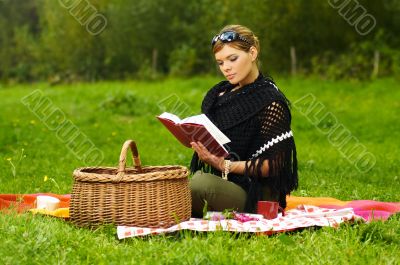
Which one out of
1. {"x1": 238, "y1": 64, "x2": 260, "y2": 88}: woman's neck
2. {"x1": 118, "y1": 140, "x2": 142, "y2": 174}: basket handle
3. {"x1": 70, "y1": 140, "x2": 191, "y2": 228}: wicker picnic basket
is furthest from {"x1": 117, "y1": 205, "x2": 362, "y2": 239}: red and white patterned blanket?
{"x1": 238, "y1": 64, "x2": 260, "y2": 88}: woman's neck

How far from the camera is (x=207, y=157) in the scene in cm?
504

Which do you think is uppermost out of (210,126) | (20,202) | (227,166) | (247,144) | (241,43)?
(241,43)

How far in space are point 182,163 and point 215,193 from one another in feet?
11.9

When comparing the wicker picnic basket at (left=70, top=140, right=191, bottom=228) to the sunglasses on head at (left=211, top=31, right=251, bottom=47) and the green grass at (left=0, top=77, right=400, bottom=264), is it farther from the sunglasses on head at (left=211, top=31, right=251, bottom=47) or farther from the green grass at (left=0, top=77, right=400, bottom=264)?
the sunglasses on head at (left=211, top=31, right=251, bottom=47)

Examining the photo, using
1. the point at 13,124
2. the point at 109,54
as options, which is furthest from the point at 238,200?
the point at 109,54

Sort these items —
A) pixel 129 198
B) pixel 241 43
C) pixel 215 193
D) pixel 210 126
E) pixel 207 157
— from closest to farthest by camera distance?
pixel 129 198
pixel 210 126
pixel 207 157
pixel 215 193
pixel 241 43

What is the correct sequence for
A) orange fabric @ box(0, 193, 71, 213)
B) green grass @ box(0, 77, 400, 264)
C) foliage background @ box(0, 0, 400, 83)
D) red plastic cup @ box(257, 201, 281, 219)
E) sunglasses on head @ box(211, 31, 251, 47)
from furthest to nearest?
foliage background @ box(0, 0, 400, 83), orange fabric @ box(0, 193, 71, 213), sunglasses on head @ box(211, 31, 251, 47), red plastic cup @ box(257, 201, 281, 219), green grass @ box(0, 77, 400, 264)

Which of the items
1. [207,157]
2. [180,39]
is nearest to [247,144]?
[207,157]

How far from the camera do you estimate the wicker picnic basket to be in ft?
15.4

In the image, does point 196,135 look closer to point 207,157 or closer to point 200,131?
point 200,131

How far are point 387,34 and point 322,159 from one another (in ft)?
46.0

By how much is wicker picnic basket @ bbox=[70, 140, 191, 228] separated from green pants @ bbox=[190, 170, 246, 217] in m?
0.36

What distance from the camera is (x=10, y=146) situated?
9.95 meters

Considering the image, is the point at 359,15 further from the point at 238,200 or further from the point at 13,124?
the point at 238,200
